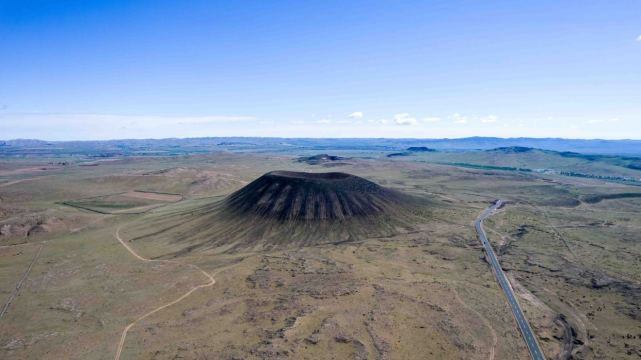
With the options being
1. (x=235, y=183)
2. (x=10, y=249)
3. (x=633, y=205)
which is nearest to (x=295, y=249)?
(x=10, y=249)

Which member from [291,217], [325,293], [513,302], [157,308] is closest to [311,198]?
[291,217]

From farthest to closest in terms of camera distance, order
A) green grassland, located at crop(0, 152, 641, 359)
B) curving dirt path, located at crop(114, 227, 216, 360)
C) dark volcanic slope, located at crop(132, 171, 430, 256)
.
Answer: dark volcanic slope, located at crop(132, 171, 430, 256) < curving dirt path, located at crop(114, 227, 216, 360) < green grassland, located at crop(0, 152, 641, 359)

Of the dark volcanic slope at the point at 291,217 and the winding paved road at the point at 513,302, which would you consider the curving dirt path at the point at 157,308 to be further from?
the winding paved road at the point at 513,302

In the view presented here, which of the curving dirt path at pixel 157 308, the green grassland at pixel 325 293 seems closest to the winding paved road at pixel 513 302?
the green grassland at pixel 325 293

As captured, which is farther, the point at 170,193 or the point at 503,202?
the point at 170,193

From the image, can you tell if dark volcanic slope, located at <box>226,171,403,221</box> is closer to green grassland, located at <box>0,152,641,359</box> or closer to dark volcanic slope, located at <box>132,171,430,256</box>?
dark volcanic slope, located at <box>132,171,430,256</box>

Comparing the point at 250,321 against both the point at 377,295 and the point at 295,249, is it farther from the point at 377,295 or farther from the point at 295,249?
the point at 295,249

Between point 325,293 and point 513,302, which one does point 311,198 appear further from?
point 513,302

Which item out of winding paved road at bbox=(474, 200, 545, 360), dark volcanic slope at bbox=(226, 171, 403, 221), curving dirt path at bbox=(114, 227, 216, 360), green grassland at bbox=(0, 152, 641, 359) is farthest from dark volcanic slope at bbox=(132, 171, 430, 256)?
winding paved road at bbox=(474, 200, 545, 360)
